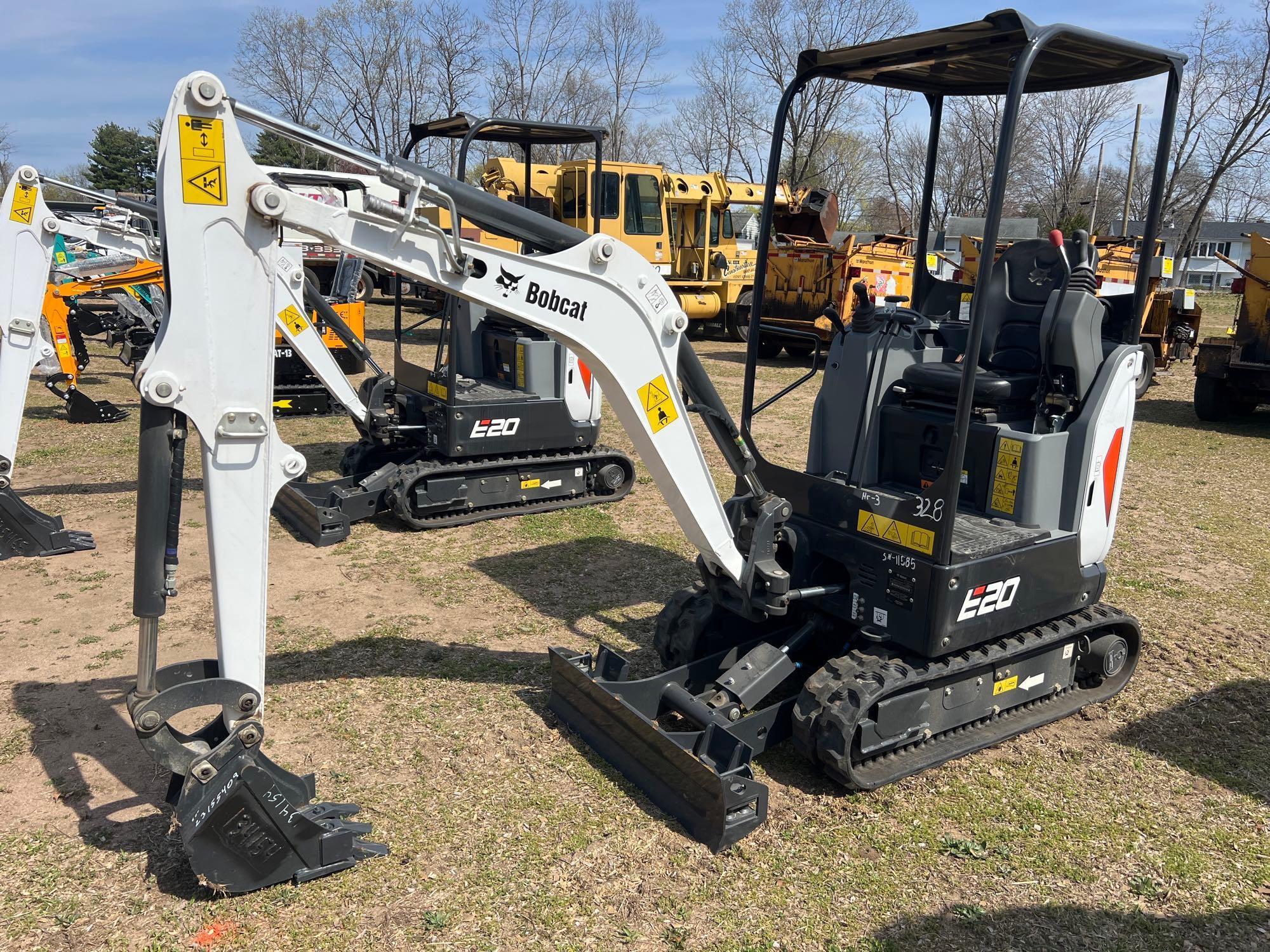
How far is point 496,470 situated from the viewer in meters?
8.45

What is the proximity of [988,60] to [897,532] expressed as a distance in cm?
229

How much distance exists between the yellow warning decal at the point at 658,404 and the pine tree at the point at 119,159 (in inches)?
2152

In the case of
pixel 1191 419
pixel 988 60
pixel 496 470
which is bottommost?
pixel 496 470

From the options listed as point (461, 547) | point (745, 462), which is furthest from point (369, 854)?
point (461, 547)

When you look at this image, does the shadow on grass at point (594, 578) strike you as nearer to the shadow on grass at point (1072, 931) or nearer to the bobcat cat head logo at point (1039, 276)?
the shadow on grass at point (1072, 931)

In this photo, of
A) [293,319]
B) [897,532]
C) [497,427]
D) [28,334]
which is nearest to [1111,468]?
[897,532]

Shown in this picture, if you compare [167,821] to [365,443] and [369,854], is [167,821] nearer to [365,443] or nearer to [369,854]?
[369,854]

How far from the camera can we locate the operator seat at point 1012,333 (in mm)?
4840

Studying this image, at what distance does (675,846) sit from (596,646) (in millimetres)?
1998

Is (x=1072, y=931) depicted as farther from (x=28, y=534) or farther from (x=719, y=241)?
(x=719, y=241)

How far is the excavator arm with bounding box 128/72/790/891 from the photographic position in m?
3.20

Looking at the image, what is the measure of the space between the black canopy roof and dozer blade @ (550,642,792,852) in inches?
114

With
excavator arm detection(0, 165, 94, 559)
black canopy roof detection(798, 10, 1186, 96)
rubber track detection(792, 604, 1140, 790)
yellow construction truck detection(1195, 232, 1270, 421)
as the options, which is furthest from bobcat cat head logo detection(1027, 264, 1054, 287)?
yellow construction truck detection(1195, 232, 1270, 421)

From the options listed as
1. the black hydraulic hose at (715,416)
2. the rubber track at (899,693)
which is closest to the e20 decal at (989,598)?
the rubber track at (899,693)
